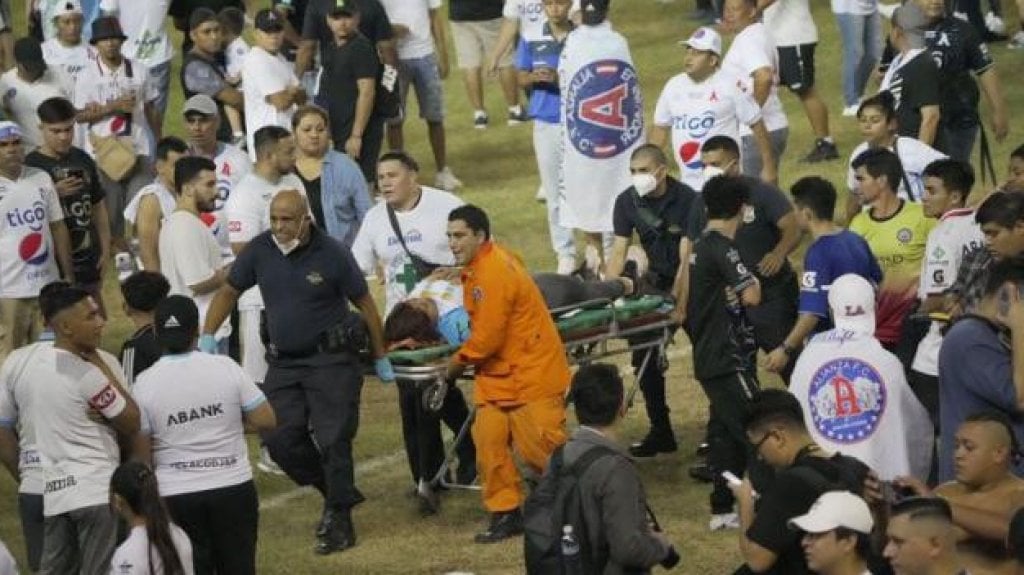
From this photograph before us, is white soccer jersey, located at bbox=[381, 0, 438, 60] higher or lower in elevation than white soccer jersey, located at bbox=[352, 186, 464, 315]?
higher

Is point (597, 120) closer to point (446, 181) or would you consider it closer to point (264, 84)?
point (264, 84)

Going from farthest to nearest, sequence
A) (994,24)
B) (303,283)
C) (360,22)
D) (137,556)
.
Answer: (994,24) < (360,22) < (303,283) < (137,556)

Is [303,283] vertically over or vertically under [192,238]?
under

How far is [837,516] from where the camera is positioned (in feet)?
28.3

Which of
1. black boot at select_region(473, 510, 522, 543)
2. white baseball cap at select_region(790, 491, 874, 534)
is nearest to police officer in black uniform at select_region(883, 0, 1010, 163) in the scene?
black boot at select_region(473, 510, 522, 543)

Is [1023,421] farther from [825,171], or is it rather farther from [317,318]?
[825,171]

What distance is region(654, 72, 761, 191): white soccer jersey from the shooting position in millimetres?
15828

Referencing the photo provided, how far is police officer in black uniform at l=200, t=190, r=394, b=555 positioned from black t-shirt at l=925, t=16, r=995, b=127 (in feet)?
18.1

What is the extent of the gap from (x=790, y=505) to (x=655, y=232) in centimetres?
472

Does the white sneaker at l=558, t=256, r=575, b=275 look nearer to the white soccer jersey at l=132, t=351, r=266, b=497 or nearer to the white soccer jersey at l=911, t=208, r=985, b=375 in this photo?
the white soccer jersey at l=911, t=208, r=985, b=375

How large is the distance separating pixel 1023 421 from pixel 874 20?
1118 centimetres

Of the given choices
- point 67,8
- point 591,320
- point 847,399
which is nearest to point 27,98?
point 67,8

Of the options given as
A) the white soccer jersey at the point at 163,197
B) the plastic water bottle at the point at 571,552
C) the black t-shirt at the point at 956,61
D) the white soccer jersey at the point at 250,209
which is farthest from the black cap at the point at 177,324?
the black t-shirt at the point at 956,61

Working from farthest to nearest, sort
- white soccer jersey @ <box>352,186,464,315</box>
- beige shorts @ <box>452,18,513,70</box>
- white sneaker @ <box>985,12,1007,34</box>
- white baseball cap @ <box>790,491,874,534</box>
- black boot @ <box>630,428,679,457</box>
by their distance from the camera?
white sneaker @ <box>985,12,1007,34</box> < beige shorts @ <box>452,18,513,70</box> < black boot @ <box>630,428,679,457</box> < white soccer jersey @ <box>352,186,464,315</box> < white baseball cap @ <box>790,491,874,534</box>
